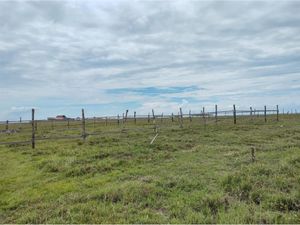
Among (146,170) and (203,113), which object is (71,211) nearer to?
(146,170)

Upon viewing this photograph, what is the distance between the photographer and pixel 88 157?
12.1 m

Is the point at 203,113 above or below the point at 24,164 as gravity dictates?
above

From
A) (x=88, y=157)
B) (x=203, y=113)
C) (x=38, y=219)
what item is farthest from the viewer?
(x=203, y=113)

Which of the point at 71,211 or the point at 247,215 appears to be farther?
the point at 71,211

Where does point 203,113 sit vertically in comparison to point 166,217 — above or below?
above

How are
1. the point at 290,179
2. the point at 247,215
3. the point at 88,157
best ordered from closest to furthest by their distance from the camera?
the point at 247,215
the point at 290,179
the point at 88,157

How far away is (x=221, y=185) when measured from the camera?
289 inches

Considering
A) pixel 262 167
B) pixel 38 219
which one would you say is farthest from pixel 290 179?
pixel 38 219

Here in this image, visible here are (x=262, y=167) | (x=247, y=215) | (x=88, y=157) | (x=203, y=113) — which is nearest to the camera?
(x=247, y=215)

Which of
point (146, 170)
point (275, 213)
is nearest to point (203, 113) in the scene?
point (146, 170)

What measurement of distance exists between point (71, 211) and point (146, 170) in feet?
12.2

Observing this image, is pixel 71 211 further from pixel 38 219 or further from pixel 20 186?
pixel 20 186

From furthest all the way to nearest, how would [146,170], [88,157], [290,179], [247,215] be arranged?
[88,157] → [146,170] → [290,179] → [247,215]

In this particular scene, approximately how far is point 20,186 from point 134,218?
4.54 metres
